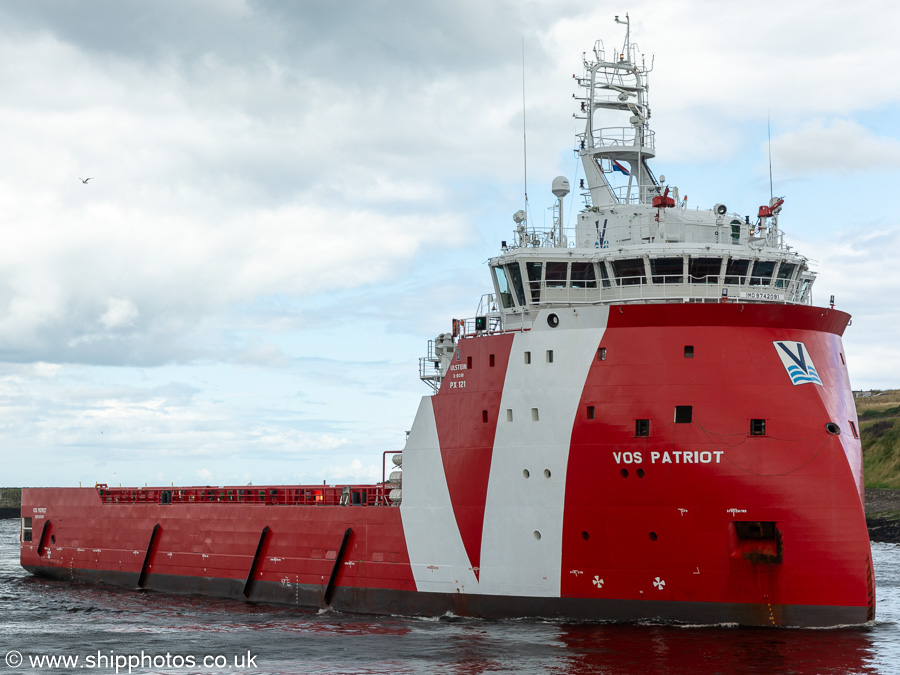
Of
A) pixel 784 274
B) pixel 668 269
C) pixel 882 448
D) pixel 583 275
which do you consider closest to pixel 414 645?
pixel 583 275

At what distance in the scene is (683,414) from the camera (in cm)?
2066

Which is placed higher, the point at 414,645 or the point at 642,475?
the point at 642,475

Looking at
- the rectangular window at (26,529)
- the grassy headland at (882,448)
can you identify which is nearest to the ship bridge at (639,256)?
the rectangular window at (26,529)

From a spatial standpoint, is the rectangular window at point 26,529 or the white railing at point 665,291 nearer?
the white railing at point 665,291

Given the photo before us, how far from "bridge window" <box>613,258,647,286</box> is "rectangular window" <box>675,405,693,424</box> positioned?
3242mm

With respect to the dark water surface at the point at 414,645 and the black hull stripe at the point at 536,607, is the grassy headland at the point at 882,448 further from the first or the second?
the black hull stripe at the point at 536,607

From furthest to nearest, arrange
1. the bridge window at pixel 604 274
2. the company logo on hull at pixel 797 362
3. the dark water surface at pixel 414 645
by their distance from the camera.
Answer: the bridge window at pixel 604 274, the company logo on hull at pixel 797 362, the dark water surface at pixel 414 645

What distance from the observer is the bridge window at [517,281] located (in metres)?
24.0

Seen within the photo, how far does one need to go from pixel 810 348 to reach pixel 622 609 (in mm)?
6658

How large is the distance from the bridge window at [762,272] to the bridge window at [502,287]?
18.4ft

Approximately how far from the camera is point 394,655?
66.3 ft

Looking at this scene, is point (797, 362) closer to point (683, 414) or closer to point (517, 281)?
point (683, 414)

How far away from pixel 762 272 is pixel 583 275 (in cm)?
395

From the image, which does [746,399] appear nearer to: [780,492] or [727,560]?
[780,492]
